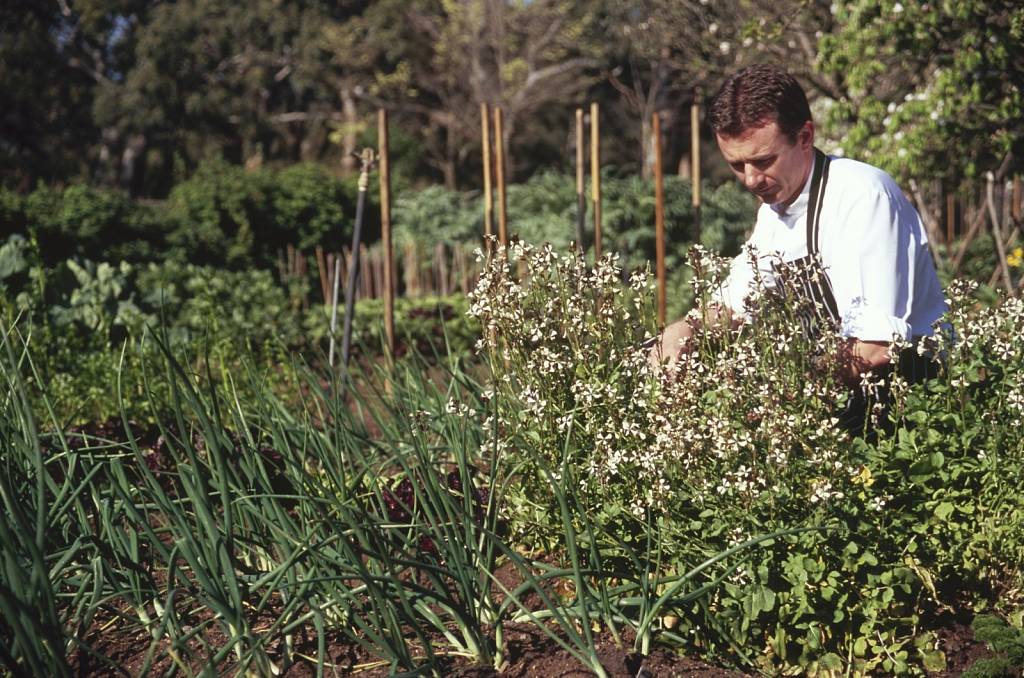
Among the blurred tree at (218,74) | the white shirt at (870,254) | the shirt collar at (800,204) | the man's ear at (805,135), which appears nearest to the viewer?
the white shirt at (870,254)

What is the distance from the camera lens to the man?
2.85 metres

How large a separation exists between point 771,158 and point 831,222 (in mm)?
263

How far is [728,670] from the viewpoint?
7.66 ft

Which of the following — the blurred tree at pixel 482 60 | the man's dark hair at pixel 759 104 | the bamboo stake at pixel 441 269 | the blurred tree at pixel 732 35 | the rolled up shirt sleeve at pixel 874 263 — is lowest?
the bamboo stake at pixel 441 269

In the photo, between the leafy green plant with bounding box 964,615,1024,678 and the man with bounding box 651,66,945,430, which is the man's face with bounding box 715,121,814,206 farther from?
the leafy green plant with bounding box 964,615,1024,678

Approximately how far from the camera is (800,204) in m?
3.24

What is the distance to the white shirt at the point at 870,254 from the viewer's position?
2.85 m

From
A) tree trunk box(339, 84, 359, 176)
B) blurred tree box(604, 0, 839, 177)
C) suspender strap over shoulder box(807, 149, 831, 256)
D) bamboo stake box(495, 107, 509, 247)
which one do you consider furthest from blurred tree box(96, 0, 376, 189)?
suspender strap over shoulder box(807, 149, 831, 256)

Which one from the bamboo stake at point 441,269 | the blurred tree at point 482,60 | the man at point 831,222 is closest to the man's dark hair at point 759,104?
the man at point 831,222

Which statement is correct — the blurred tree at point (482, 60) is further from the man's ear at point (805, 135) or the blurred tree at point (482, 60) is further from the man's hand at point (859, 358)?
the man's hand at point (859, 358)

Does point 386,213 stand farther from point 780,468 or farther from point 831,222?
point 780,468

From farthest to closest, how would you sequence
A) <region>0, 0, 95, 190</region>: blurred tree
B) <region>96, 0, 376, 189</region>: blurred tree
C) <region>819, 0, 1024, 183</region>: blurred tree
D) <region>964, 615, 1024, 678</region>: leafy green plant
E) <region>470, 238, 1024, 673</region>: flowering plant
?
<region>0, 0, 95, 190</region>: blurred tree
<region>96, 0, 376, 189</region>: blurred tree
<region>819, 0, 1024, 183</region>: blurred tree
<region>470, 238, 1024, 673</region>: flowering plant
<region>964, 615, 1024, 678</region>: leafy green plant

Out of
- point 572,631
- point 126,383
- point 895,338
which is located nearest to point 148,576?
point 572,631

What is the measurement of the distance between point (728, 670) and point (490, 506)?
0.67 m
